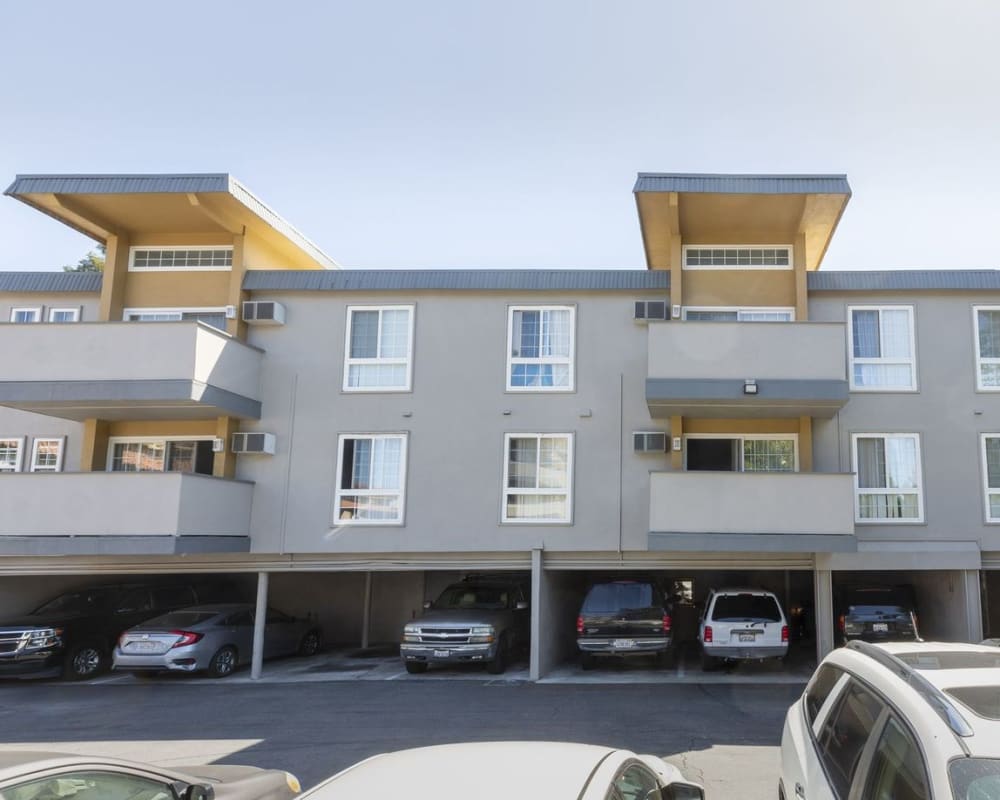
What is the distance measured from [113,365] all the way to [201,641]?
199 inches

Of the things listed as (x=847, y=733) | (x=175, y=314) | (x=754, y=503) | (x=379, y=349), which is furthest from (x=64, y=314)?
(x=847, y=733)

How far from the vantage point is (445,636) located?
14.6 m

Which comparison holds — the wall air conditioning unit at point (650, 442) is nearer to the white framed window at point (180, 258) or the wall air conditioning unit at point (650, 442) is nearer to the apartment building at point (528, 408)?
the apartment building at point (528, 408)

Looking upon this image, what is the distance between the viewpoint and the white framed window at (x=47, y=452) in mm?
17312

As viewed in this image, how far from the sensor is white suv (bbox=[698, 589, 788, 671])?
14.1 meters

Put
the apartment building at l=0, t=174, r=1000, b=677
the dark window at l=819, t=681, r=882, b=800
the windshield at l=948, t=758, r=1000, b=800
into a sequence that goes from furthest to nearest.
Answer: the apartment building at l=0, t=174, r=1000, b=677 < the dark window at l=819, t=681, r=882, b=800 < the windshield at l=948, t=758, r=1000, b=800

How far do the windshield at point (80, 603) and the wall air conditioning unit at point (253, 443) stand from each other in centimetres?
435

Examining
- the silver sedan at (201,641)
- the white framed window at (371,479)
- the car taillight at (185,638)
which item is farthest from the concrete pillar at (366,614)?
the car taillight at (185,638)

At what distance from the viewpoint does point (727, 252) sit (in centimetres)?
1633

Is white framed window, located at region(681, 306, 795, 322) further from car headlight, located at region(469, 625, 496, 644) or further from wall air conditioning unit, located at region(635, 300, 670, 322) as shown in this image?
car headlight, located at region(469, 625, 496, 644)

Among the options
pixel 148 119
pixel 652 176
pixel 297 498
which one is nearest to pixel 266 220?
pixel 148 119

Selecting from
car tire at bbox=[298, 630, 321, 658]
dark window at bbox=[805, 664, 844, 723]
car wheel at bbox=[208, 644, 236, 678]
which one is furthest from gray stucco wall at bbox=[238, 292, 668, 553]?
dark window at bbox=[805, 664, 844, 723]

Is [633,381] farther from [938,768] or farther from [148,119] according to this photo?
[938,768]

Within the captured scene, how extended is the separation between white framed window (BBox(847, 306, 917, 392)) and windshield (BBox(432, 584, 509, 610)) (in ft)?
25.2
